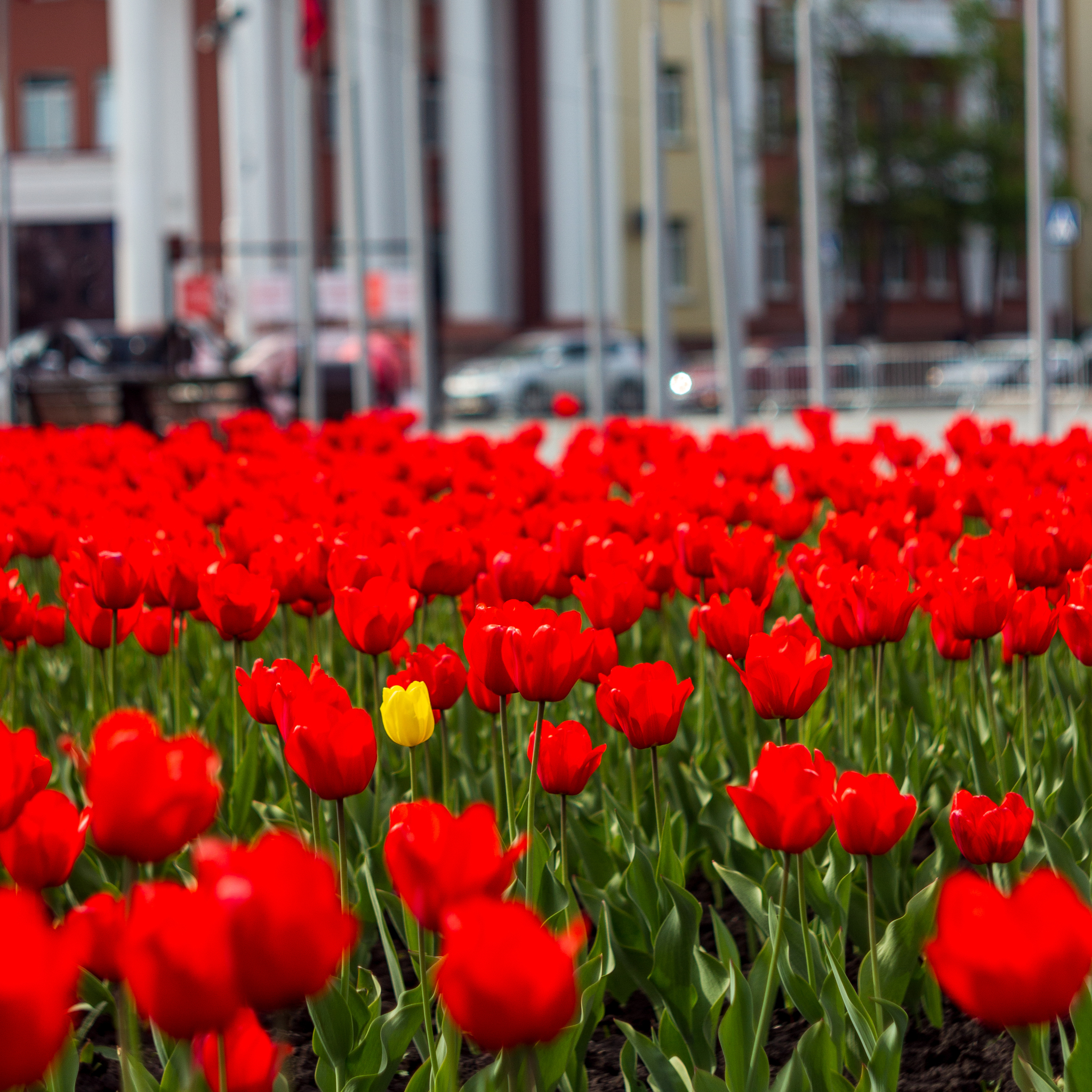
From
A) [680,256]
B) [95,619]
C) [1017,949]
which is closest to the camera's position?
[1017,949]

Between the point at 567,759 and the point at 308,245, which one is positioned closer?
the point at 567,759

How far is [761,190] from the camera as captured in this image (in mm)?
40344

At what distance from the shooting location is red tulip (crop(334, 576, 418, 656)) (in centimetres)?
223

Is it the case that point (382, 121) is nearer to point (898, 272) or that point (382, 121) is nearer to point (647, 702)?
point (898, 272)

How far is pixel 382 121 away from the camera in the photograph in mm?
37938

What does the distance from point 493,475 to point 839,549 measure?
179cm

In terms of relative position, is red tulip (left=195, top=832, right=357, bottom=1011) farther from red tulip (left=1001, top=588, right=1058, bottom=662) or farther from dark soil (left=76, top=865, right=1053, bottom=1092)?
red tulip (left=1001, top=588, right=1058, bottom=662)

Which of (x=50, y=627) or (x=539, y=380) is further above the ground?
(x=539, y=380)

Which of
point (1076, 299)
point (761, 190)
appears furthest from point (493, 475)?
point (1076, 299)

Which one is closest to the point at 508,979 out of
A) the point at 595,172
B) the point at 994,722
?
the point at 994,722

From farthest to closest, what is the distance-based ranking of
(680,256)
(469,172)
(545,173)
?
(680,256), (545,173), (469,172)

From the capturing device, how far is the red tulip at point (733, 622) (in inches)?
89.9

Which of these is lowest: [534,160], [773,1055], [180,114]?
[773,1055]

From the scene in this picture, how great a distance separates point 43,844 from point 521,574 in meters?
1.28
